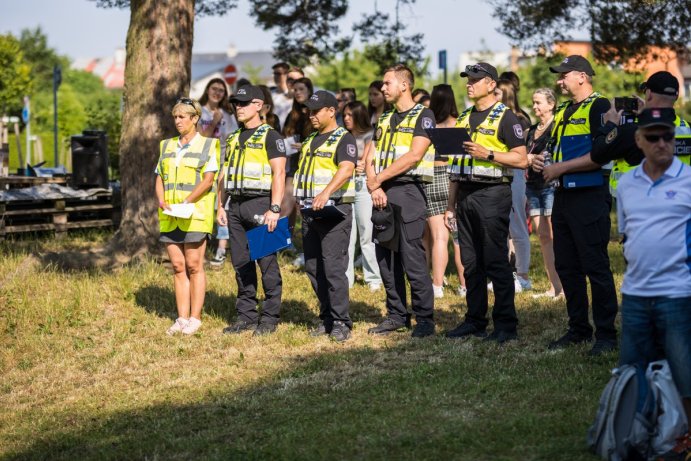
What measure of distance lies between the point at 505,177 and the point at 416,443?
310 cm

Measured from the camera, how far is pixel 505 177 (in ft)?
27.9

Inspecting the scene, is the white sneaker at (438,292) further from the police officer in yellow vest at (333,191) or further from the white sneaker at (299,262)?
the white sneaker at (299,262)

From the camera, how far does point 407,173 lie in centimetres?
889

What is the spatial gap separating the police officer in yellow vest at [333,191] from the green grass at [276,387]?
1.39ft

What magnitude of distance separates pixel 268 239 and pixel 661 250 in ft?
14.5

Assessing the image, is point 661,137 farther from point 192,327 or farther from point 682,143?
point 192,327

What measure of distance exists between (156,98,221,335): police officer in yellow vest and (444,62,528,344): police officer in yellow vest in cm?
236

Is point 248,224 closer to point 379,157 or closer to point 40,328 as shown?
point 379,157

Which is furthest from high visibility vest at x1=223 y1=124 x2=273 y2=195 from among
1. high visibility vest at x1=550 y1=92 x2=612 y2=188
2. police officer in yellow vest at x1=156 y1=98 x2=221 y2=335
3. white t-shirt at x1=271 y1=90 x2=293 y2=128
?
white t-shirt at x1=271 y1=90 x2=293 y2=128

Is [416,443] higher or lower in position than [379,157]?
lower

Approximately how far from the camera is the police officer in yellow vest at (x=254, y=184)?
929 cm

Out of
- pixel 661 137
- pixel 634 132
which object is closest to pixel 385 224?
pixel 634 132

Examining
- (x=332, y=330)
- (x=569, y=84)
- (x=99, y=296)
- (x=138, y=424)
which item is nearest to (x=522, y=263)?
(x=332, y=330)

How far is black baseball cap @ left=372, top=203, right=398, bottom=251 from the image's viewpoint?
889 centimetres
